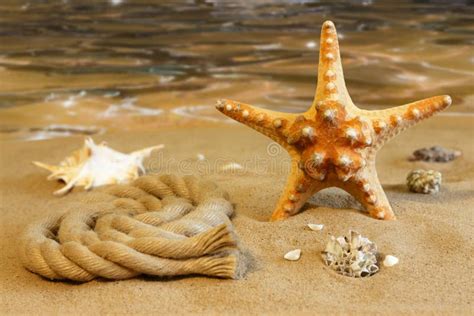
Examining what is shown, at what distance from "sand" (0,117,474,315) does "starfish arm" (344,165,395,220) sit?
0.04 metres

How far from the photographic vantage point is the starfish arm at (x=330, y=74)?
2.02m

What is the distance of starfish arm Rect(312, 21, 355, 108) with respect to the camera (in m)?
2.02

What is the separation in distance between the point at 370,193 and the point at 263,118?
46 cm

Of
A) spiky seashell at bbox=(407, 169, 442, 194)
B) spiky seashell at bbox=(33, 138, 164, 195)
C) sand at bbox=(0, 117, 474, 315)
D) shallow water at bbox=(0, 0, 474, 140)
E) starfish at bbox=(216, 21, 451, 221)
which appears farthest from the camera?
shallow water at bbox=(0, 0, 474, 140)

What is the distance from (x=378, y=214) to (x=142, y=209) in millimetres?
871

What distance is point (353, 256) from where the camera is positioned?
175cm

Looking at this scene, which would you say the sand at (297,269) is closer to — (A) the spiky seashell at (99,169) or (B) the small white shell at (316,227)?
(B) the small white shell at (316,227)

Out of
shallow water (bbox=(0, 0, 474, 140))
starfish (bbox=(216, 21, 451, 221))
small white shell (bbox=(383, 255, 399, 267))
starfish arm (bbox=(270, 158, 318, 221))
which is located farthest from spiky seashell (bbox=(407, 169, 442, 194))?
shallow water (bbox=(0, 0, 474, 140))

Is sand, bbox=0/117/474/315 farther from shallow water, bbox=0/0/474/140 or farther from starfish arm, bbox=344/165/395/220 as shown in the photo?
shallow water, bbox=0/0/474/140

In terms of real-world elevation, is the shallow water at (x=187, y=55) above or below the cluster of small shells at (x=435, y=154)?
above

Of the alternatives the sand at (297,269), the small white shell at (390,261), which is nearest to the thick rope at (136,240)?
the sand at (297,269)

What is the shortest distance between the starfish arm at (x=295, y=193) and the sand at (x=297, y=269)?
0.04 meters

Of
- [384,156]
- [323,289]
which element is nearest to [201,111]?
[384,156]

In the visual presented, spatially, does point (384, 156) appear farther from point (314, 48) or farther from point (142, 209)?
point (142, 209)
